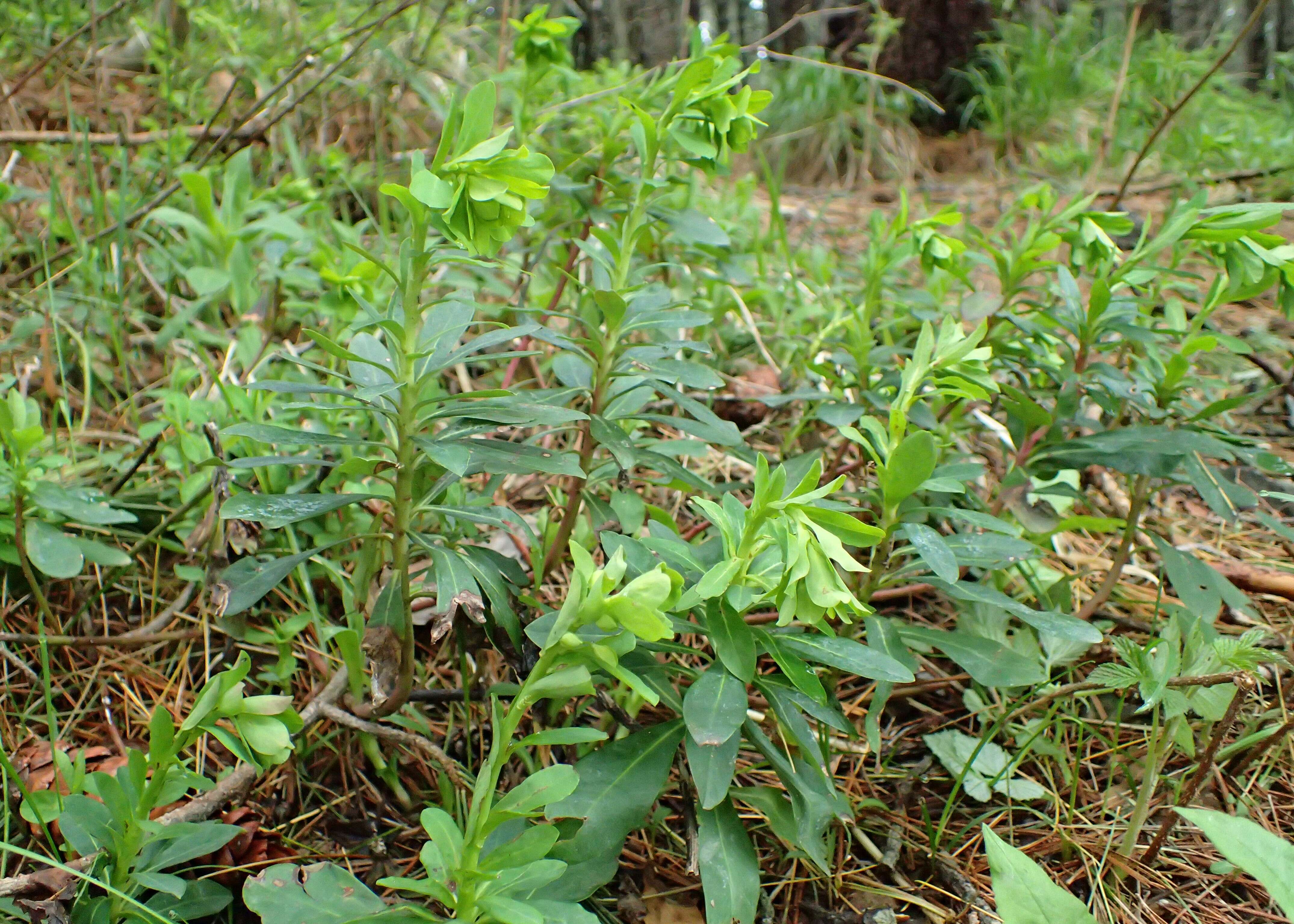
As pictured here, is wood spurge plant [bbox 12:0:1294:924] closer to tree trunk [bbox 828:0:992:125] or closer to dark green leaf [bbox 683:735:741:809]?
dark green leaf [bbox 683:735:741:809]

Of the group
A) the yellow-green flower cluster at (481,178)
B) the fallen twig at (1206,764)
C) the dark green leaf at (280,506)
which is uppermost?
the yellow-green flower cluster at (481,178)

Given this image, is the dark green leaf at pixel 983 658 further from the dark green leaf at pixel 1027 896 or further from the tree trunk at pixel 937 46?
the tree trunk at pixel 937 46

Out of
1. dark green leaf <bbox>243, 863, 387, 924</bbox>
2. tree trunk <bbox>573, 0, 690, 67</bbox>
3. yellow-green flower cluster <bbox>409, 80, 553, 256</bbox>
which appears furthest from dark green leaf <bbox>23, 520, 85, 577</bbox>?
tree trunk <bbox>573, 0, 690, 67</bbox>

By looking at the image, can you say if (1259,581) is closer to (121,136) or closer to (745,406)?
(745,406)

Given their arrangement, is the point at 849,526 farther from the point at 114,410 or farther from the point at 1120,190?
the point at 114,410

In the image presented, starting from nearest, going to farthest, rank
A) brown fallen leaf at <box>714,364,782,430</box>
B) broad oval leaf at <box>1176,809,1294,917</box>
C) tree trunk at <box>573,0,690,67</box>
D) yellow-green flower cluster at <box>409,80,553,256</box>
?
broad oval leaf at <box>1176,809,1294,917</box> → yellow-green flower cluster at <box>409,80,553,256</box> → brown fallen leaf at <box>714,364,782,430</box> → tree trunk at <box>573,0,690,67</box>

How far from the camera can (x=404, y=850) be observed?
4.77 ft

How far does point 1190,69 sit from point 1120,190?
1.87 m

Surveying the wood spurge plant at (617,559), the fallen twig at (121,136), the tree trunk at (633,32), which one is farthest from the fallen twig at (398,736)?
the tree trunk at (633,32)

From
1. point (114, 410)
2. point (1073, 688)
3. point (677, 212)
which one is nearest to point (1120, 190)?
point (677, 212)

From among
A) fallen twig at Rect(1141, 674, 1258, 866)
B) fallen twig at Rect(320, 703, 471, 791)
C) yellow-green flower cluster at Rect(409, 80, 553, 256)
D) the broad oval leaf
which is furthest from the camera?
fallen twig at Rect(320, 703, 471, 791)

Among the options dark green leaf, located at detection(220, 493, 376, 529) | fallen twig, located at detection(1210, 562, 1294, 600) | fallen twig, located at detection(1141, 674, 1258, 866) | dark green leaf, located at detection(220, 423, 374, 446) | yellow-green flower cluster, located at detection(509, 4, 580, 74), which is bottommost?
fallen twig, located at detection(1210, 562, 1294, 600)

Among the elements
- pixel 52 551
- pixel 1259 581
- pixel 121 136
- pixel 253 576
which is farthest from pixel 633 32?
pixel 253 576

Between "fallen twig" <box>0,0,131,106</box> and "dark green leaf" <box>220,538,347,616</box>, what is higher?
"fallen twig" <box>0,0,131,106</box>
